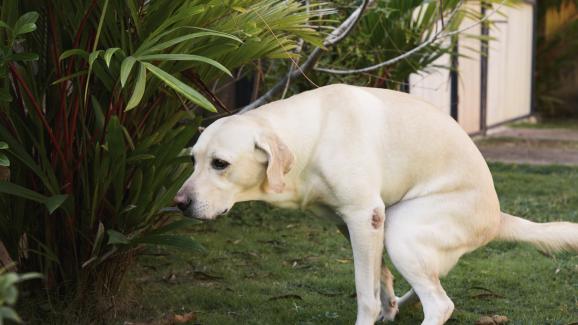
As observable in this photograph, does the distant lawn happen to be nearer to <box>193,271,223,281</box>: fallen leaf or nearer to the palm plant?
<box>193,271,223,281</box>: fallen leaf

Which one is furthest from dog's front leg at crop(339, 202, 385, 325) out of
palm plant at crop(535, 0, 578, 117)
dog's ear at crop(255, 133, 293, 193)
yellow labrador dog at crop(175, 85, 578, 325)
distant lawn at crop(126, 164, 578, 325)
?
palm plant at crop(535, 0, 578, 117)

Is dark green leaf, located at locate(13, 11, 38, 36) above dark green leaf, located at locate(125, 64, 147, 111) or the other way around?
above

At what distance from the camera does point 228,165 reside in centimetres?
347

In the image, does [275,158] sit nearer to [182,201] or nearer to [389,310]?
[182,201]

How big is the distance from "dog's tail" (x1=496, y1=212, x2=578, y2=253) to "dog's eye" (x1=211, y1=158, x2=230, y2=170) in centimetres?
136

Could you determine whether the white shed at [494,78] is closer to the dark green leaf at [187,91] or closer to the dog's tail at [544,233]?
the dog's tail at [544,233]

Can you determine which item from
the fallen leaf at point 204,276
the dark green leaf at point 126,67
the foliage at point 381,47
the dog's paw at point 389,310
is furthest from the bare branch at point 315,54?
the dark green leaf at point 126,67

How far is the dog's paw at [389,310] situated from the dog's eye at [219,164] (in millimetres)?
1192

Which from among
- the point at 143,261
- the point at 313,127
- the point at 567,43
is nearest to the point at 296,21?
the point at 313,127

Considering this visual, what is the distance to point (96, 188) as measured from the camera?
368cm

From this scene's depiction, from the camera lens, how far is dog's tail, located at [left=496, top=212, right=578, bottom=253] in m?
3.87

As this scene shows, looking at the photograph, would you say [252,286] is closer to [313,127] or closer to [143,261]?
[143,261]

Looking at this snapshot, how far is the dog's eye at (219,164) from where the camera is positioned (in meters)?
3.46

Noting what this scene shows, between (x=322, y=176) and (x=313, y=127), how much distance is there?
0.21 meters
